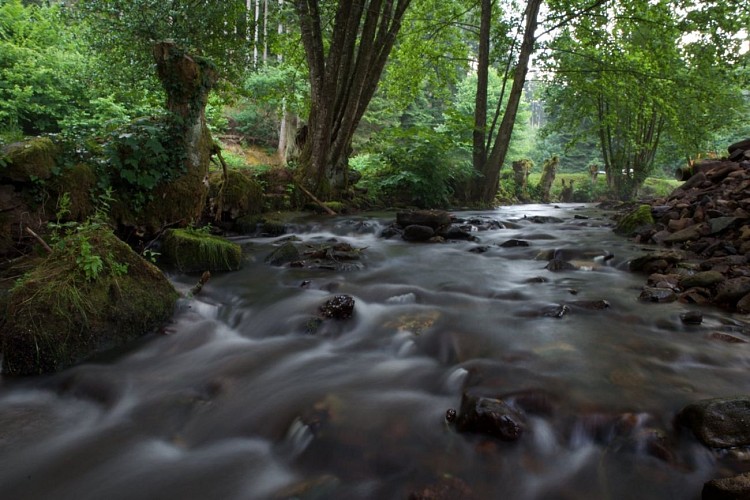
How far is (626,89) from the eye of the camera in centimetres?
1459

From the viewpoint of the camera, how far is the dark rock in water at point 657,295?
4.68 metres

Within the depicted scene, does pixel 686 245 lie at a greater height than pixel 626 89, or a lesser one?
lesser

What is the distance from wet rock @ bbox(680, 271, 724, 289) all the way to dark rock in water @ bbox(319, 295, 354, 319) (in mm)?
3837

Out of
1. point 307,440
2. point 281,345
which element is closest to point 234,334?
point 281,345

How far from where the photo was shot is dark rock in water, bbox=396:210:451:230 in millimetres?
9312

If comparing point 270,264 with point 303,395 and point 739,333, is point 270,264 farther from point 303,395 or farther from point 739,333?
point 739,333

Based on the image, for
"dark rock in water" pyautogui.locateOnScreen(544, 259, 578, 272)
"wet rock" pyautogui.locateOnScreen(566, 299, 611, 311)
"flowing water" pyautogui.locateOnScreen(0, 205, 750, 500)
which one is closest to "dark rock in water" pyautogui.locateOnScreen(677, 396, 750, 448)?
"flowing water" pyautogui.locateOnScreen(0, 205, 750, 500)

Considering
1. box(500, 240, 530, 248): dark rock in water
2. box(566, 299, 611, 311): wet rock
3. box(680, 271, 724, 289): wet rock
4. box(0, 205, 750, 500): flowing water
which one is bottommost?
box(0, 205, 750, 500): flowing water

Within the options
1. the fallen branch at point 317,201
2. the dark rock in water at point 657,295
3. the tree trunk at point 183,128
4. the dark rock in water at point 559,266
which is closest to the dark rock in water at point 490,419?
the dark rock in water at point 657,295

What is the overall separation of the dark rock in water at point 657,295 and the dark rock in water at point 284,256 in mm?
4640

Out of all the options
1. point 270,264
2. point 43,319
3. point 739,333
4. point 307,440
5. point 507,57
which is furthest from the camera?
point 507,57

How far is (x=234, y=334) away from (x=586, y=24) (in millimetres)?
16029

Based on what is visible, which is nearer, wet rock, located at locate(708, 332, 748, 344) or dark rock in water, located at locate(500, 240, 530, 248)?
wet rock, located at locate(708, 332, 748, 344)

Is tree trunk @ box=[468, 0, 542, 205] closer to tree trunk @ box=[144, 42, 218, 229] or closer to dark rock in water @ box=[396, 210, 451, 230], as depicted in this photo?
dark rock in water @ box=[396, 210, 451, 230]
